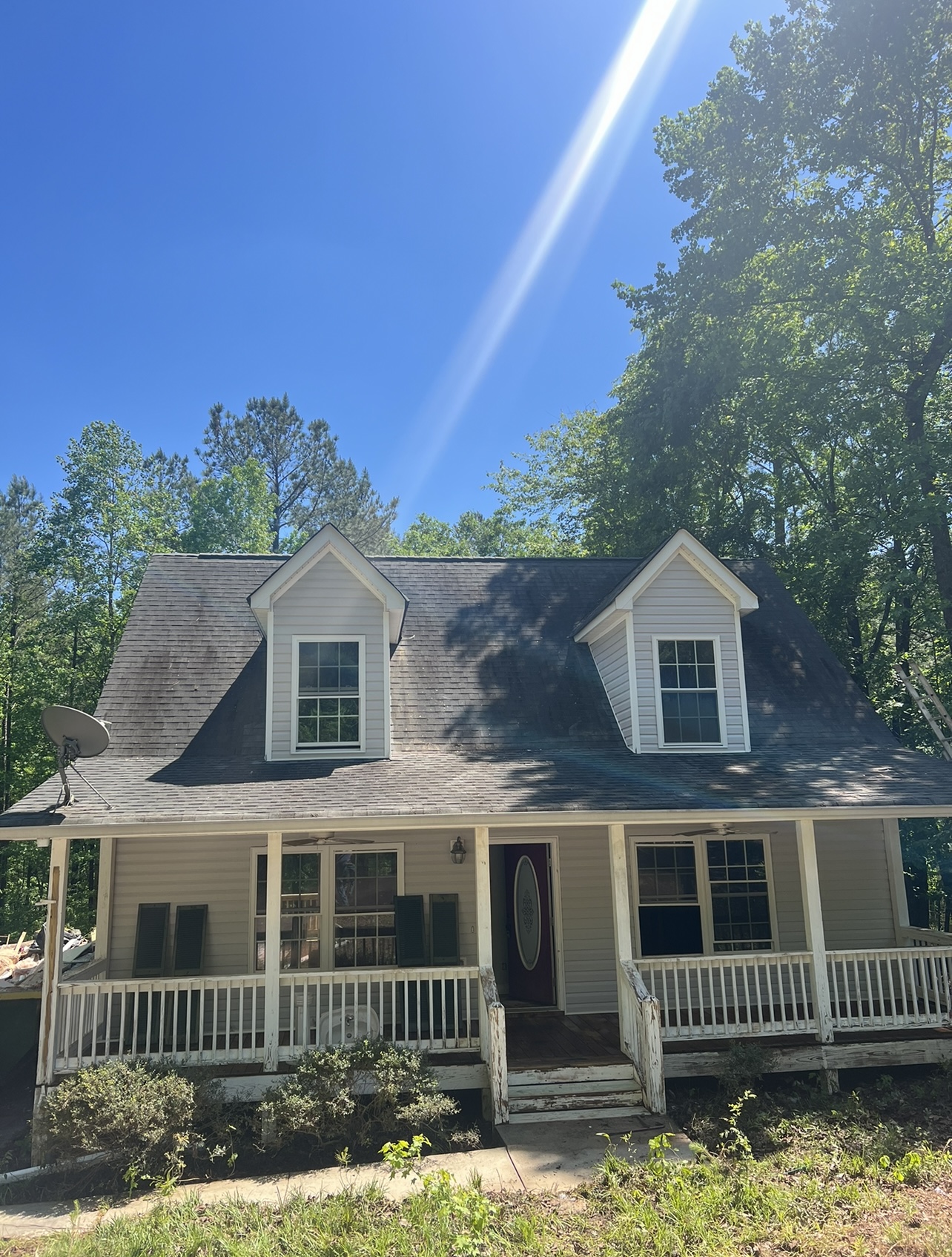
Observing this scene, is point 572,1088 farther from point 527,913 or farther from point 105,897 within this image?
point 105,897

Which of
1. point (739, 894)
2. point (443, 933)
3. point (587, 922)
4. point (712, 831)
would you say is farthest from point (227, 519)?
point (739, 894)

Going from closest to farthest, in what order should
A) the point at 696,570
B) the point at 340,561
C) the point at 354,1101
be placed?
the point at 354,1101 → the point at 340,561 → the point at 696,570

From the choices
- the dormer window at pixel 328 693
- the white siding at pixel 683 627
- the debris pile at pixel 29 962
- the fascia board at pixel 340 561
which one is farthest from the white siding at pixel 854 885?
the debris pile at pixel 29 962

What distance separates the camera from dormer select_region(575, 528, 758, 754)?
11414 millimetres

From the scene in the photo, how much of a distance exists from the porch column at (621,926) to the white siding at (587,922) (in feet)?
5.80

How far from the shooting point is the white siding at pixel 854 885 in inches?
444

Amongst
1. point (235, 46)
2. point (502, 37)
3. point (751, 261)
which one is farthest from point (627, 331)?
point (235, 46)

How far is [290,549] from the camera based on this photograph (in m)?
33.3

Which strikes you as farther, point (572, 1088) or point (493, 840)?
point (493, 840)

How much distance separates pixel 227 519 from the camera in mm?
29750

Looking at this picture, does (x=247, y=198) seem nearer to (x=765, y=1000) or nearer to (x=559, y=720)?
(x=559, y=720)

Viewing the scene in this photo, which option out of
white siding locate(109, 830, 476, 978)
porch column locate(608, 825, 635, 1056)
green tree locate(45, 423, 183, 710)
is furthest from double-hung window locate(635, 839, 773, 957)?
green tree locate(45, 423, 183, 710)

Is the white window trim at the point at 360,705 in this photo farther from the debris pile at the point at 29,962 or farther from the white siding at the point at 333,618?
the debris pile at the point at 29,962

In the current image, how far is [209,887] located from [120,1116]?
12.1 feet
